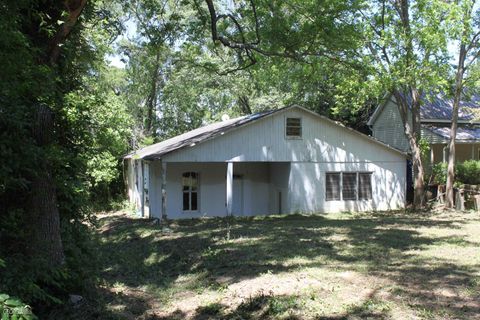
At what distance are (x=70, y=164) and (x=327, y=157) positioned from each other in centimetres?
1640

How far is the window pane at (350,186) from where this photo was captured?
23.3 metres

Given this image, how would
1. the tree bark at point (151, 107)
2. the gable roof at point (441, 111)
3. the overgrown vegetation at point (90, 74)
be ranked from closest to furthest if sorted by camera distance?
the overgrown vegetation at point (90, 74), the gable roof at point (441, 111), the tree bark at point (151, 107)

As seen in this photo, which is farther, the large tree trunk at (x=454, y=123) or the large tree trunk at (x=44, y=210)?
the large tree trunk at (x=454, y=123)

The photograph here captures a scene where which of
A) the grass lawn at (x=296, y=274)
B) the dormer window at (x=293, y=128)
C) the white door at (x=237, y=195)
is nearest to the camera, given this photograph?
the grass lawn at (x=296, y=274)

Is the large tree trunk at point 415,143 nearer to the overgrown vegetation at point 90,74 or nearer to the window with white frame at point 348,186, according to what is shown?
the overgrown vegetation at point 90,74

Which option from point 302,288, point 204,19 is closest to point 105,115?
point 204,19

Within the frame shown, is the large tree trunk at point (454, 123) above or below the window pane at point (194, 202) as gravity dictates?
above

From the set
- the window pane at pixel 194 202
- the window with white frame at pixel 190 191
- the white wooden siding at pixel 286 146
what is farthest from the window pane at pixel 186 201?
the white wooden siding at pixel 286 146

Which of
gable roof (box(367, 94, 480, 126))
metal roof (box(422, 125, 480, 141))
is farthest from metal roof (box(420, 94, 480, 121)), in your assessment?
metal roof (box(422, 125, 480, 141))

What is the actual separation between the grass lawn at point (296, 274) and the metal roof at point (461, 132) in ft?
35.4

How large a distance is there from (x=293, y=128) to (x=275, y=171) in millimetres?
2634

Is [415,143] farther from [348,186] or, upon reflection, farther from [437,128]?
[437,128]

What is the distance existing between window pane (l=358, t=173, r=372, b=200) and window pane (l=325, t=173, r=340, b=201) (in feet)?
3.90

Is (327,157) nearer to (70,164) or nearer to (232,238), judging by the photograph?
(232,238)
